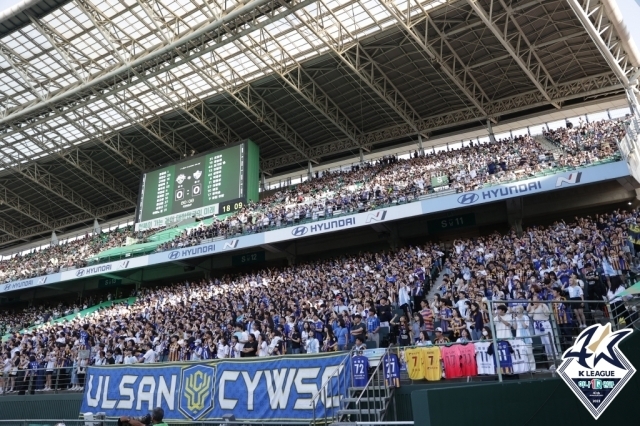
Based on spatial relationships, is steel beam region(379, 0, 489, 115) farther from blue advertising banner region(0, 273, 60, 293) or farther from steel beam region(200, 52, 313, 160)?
blue advertising banner region(0, 273, 60, 293)

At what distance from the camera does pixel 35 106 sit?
96.8 ft

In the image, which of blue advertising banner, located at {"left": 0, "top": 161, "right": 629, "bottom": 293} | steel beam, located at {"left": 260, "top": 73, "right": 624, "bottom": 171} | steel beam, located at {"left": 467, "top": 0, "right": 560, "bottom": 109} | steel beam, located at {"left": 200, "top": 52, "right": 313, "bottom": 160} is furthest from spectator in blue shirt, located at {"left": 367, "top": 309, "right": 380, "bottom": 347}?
steel beam, located at {"left": 260, "top": 73, "right": 624, "bottom": 171}

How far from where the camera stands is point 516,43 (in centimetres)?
2652

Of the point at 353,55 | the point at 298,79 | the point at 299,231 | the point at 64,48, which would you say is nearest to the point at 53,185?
the point at 64,48

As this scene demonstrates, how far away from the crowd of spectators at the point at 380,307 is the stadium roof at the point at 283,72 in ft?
32.1

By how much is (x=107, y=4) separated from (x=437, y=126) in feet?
68.7

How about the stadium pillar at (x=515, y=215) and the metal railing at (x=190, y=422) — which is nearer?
the metal railing at (x=190, y=422)

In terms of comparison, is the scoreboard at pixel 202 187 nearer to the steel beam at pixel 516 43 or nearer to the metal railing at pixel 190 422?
the steel beam at pixel 516 43

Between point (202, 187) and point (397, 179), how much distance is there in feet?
43.5

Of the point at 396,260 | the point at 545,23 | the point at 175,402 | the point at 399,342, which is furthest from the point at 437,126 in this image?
the point at 175,402

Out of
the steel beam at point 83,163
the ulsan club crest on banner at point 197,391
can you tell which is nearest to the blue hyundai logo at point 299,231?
the ulsan club crest on banner at point 197,391

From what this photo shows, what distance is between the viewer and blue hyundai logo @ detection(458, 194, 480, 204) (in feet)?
72.3

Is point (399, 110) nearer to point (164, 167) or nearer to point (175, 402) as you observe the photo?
point (164, 167)

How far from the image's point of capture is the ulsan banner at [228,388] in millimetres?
9906
